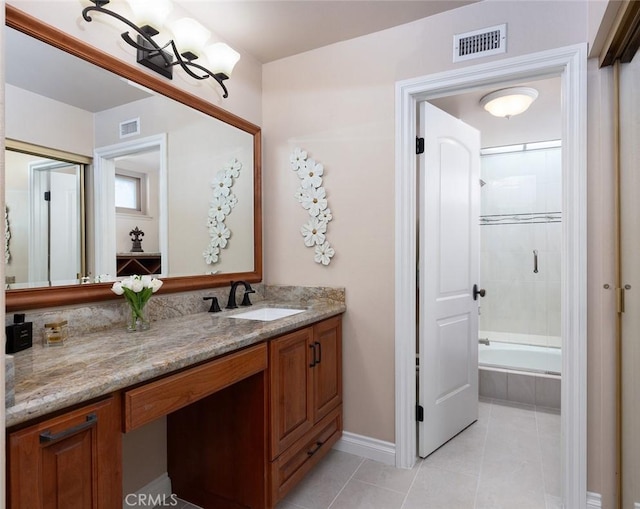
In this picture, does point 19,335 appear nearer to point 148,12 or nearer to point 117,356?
point 117,356

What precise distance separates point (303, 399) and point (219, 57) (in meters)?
1.83

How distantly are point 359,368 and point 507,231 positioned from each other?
2705 mm

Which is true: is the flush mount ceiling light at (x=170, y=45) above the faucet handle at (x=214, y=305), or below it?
above

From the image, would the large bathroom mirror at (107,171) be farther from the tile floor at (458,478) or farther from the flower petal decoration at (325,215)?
the tile floor at (458,478)

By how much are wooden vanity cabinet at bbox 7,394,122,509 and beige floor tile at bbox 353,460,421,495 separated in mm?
1371

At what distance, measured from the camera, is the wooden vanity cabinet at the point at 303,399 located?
165cm

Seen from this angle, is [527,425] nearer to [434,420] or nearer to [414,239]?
[434,420]

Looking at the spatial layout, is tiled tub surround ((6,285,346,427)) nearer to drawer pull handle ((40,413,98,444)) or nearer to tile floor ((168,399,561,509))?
drawer pull handle ((40,413,98,444))

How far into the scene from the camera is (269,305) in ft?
7.61

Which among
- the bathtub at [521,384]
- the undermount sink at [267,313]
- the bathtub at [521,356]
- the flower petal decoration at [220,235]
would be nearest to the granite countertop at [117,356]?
the undermount sink at [267,313]

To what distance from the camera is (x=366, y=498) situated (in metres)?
1.85

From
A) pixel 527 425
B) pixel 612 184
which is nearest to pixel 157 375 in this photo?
pixel 612 184

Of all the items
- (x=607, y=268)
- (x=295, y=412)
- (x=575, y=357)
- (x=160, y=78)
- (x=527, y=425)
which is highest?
(x=160, y=78)

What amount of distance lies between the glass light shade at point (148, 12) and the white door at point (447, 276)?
56.3 inches
